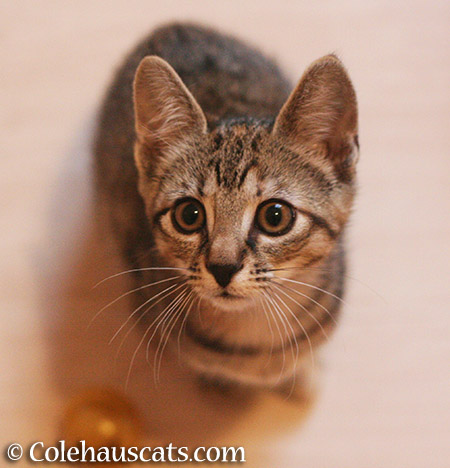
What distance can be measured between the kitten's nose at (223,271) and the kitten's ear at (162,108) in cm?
33

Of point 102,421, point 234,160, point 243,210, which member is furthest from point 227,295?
point 102,421

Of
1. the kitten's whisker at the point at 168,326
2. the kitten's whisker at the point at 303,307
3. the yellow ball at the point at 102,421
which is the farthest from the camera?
the yellow ball at the point at 102,421

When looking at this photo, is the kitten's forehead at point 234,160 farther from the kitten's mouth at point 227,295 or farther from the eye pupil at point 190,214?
the kitten's mouth at point 227,295

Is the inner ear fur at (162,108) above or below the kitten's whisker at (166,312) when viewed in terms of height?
above

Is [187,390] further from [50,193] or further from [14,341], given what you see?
[50,193]

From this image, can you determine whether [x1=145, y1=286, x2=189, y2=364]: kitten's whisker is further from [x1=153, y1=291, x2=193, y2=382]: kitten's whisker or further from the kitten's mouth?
the kitten's mouth

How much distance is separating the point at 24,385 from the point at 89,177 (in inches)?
28.4

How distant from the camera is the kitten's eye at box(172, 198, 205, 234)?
116 cm

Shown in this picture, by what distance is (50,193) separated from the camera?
183cm

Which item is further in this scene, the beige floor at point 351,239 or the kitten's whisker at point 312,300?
the beige floor at point 351,239

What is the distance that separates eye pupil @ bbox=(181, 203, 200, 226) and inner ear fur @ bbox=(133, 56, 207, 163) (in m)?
0.17

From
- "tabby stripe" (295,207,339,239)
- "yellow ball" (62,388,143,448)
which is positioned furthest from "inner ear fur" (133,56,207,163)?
"yellow ball" (62,388,143,448)

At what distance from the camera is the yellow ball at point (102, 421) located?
57.4 inches

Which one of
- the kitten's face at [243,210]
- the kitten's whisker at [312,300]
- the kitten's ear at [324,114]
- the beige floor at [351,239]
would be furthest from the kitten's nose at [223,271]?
the beige floor at [351,239]
